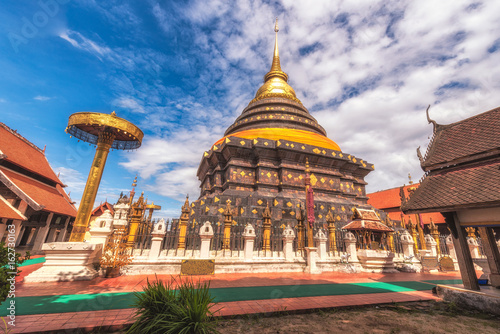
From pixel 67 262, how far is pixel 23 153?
13513mm

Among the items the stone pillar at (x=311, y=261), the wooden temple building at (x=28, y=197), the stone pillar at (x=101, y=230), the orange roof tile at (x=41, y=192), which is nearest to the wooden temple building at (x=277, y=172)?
the stone pillar at (x=311, y=261)

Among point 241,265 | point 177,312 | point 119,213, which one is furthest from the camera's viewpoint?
point 119,213

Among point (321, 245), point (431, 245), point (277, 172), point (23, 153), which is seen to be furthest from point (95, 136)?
point (431, 245)

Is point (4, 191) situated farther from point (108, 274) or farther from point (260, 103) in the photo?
point (260, 103)

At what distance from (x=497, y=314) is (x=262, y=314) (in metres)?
5.36

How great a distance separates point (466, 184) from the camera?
5.68 m

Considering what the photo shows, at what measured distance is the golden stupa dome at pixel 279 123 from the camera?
62.1 feet

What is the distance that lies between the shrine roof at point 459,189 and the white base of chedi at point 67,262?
10026 mm

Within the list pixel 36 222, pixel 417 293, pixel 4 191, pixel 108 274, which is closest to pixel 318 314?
pixel 417 293

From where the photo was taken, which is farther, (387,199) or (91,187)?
(387,199)

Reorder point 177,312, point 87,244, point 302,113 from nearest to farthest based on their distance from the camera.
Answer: point 177,312 → point 87,244 → point 302,113

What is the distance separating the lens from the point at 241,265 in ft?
29.3

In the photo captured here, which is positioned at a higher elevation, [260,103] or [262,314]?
[260,103]

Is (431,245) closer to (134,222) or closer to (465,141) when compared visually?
(465,141)
